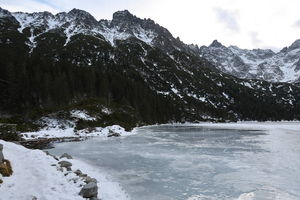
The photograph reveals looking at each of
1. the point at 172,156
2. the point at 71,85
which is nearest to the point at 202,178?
the point at 172,156

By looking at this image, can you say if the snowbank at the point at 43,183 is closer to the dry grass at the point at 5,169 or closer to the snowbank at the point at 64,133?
the dry grass at the point at 5,169

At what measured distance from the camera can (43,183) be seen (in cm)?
1614

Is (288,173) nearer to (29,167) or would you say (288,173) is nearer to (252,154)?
(252,154)

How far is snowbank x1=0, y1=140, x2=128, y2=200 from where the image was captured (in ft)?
47.3

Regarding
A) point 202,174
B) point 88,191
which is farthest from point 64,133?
point 88,191

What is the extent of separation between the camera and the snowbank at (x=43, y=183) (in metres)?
14.4

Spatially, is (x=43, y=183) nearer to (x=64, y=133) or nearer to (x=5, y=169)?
(x=5, y=169)

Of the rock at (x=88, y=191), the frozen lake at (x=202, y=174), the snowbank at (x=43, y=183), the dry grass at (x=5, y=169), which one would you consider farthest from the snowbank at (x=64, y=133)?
the rock at (x=88, y=191)

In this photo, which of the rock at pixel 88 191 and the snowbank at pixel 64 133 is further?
the snowbank at pixel 64 133

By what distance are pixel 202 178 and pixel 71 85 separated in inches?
3844

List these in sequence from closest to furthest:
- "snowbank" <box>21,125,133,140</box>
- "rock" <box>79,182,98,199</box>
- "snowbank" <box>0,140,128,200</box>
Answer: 1. "snowbank" <box>0,140,128,200</box>
2. "rock" <box>79,182,98,199</box>
3. "snowbank" <box>21,125,133,140</box>

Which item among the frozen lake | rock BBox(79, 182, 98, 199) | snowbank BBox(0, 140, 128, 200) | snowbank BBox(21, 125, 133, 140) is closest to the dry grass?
snowbank BBox(0, 140, 128, 200)

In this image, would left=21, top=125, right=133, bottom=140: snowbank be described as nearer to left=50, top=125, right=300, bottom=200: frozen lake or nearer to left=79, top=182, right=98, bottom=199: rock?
left=50, top=125, right=300, bottom=200: frozen lake

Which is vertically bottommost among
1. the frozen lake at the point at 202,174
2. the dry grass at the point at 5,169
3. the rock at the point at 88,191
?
the frozen lake at the point at 202,174
